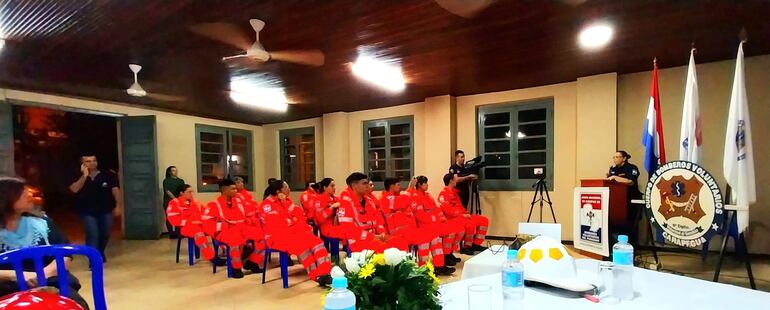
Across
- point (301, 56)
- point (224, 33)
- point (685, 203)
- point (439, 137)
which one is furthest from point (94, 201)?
point (685, 203)

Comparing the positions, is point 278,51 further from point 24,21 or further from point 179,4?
point 24,21

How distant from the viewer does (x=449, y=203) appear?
16.4ft

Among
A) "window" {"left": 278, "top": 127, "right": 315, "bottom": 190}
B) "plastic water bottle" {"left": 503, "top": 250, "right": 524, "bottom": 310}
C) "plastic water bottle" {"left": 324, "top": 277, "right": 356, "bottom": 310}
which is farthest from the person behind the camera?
"window" {"left": 278, "top": 127, "right": 315, "bottom": 190}

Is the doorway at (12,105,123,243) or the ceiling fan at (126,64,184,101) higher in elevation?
the ceiling fan at (126,64,184,101)

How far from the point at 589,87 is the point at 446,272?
3.27m

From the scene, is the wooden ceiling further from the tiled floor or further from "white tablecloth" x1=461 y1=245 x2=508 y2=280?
→ the tiled floor

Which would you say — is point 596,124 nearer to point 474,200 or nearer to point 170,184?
point 474,200

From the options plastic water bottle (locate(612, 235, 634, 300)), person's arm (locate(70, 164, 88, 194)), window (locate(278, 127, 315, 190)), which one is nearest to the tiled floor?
person's arm (locate(70, 164, 88, 194))

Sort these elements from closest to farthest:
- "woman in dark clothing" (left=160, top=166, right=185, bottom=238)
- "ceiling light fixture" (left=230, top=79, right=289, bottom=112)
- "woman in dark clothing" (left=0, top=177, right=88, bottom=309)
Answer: "woman in dark clothing" (left=0, top=177, right=88, bottom=309), "ceiling light fixture" (left=230, top=79, right=289, bottom=112), "woman in dark clothing" (left=160, top=166, right=185, bottom=238)

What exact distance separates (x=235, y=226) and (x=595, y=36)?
4.12 metres

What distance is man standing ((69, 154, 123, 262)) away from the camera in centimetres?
484

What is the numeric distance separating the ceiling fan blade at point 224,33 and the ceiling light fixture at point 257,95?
1605 mm

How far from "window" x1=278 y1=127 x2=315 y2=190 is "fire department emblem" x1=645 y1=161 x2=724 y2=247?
22.0ft

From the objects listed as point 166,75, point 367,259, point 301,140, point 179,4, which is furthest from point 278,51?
point 301,140
